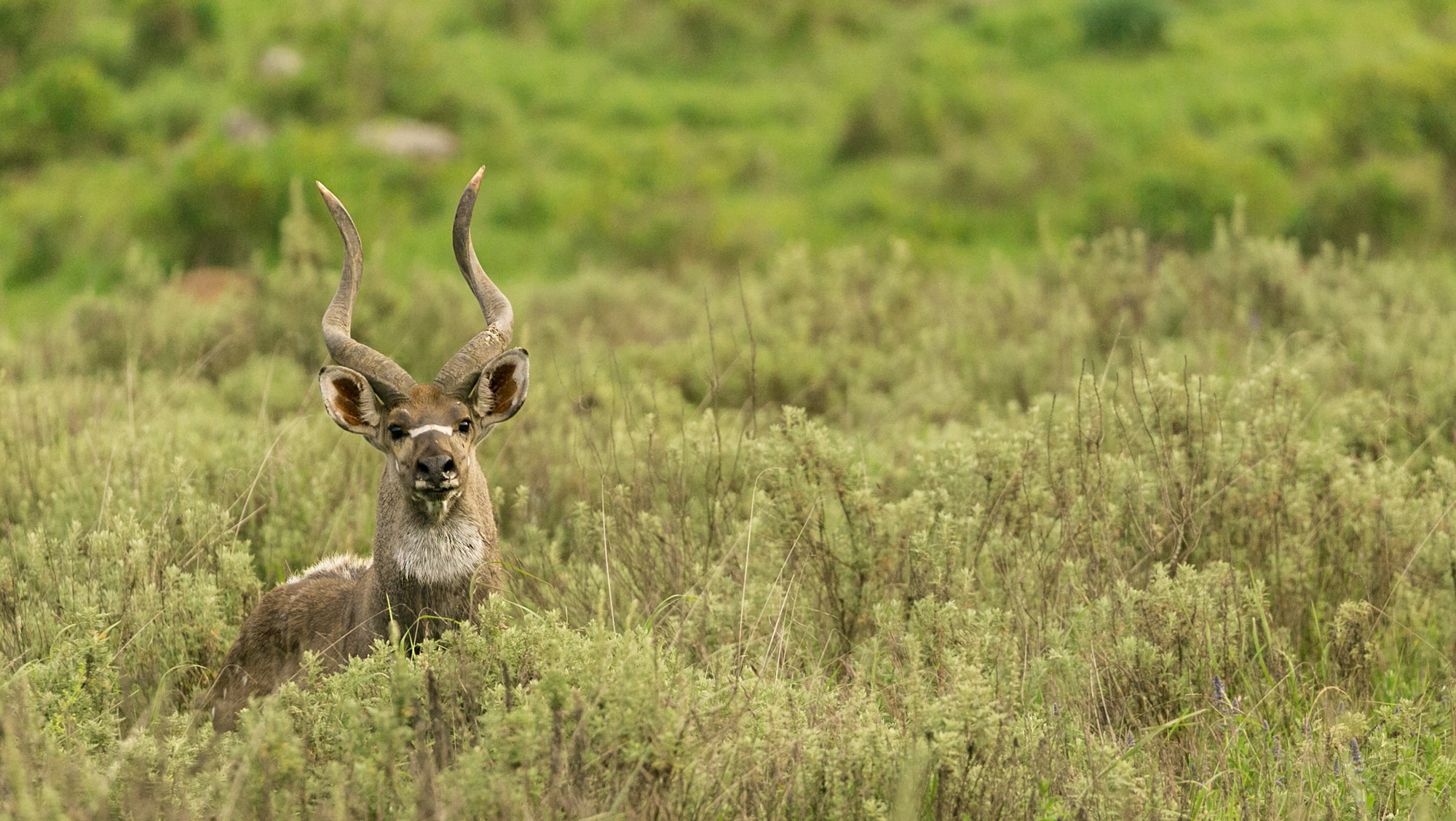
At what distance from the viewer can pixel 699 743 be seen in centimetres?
388

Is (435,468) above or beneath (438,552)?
above

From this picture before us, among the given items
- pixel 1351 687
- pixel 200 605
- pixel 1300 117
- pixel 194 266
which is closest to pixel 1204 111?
pixel 1300 117

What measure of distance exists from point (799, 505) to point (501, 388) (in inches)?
56.5

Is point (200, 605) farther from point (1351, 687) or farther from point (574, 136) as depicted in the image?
point (574, 136)

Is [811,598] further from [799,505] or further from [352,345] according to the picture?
[352,345]

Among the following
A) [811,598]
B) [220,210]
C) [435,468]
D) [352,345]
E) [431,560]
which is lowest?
[220,210]

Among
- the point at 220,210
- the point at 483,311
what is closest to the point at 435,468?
the point at 483,311

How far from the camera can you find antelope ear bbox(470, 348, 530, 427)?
5160 mm

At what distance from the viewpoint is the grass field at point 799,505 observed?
3916 mm

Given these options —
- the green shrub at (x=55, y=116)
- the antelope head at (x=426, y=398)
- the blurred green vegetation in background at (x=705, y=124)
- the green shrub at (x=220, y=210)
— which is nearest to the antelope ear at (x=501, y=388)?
the antelope head at (x=426, y=398)

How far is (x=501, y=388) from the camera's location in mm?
5348

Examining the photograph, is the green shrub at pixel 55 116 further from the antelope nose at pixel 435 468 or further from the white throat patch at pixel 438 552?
the antelope nose at pixel 435 468

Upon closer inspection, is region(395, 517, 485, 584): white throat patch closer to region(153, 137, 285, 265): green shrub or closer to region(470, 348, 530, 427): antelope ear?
region(470, 348, 530, 427): antelope ear

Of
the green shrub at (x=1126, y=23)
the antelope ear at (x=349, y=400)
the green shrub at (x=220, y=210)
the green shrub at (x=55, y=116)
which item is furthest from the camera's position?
the green shrub at (x=1126, y=23)
